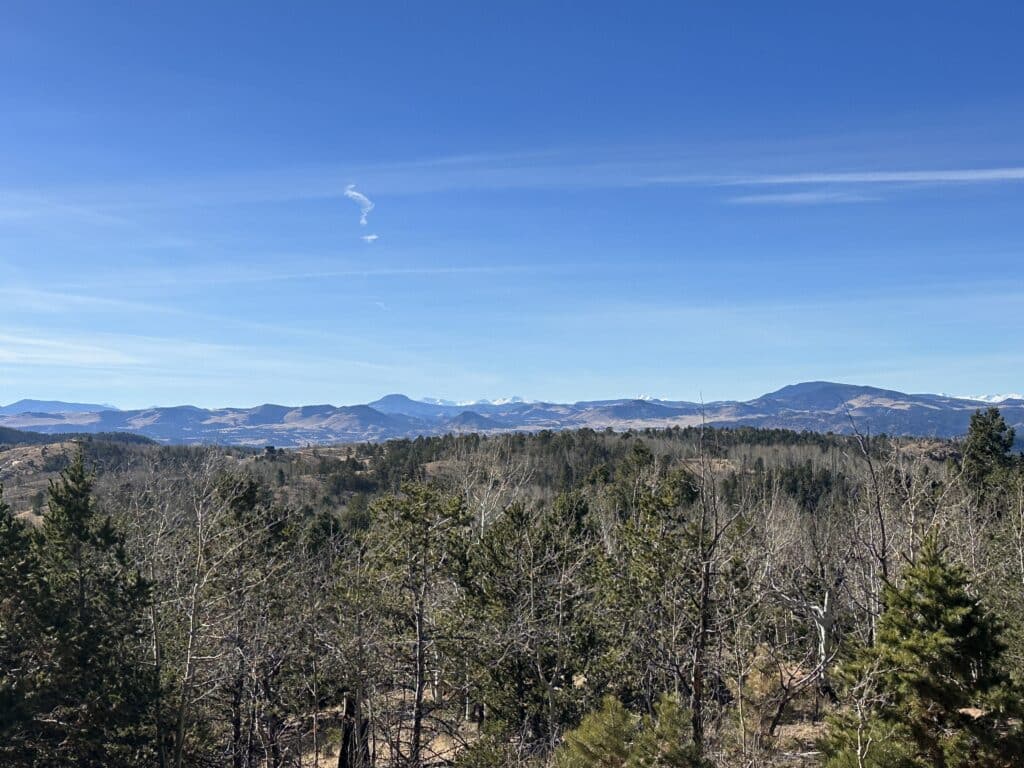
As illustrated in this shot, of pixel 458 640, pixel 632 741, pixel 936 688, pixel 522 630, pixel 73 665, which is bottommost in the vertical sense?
pixel 73 665

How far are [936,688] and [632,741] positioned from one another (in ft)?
14.0

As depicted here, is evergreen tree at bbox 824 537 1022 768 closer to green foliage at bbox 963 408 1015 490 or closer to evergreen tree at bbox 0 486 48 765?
evergreen tree at bbox 0 486 48 765

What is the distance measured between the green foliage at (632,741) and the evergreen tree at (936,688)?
2461 mm

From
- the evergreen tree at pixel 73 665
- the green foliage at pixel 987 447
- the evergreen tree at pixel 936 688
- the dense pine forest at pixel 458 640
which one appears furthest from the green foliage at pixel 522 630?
the green foliage at pixel 987 447

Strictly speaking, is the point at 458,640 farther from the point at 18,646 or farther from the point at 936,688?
the point at 936,688

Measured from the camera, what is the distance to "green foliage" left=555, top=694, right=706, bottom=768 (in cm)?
878

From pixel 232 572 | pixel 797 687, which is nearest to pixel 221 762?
pixel 232 572

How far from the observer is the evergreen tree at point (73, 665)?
17.8m

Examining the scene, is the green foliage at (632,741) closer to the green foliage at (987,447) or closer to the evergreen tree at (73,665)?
the evergreen tree at (73,665)

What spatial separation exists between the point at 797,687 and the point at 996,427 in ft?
153

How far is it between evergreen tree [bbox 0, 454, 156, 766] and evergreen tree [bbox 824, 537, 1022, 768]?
14826 millimetres

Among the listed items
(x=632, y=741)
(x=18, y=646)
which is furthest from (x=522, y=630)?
(x=18, y=646)

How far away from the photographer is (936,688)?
33.5ft

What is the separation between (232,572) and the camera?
17922mm
